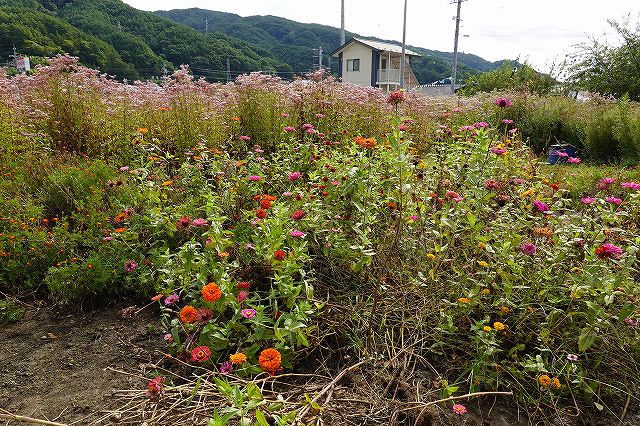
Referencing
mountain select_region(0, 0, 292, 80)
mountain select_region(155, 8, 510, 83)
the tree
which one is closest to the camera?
the tree

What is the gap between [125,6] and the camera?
36.7 metres

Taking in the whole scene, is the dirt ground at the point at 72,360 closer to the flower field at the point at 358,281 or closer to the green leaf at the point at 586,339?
the flower field at the point at 358,281

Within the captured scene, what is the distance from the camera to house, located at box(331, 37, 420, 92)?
121 ft

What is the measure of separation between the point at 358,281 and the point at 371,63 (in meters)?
37.9

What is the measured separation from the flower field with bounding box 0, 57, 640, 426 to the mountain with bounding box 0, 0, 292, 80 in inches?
984

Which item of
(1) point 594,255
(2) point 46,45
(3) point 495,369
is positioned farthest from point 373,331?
(2) point 46,45

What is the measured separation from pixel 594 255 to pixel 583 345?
0.40 metres

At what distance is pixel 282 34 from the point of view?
248ft

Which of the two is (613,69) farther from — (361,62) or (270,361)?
(361,62)

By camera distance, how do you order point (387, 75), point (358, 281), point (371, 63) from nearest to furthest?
point (358, 281), point (371, 63), point (387, 75)

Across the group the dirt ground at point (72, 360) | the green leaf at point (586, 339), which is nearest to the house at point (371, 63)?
the dirt ground at point (72, 360)

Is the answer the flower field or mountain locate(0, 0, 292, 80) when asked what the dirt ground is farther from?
mountain locate(0, 0, 292, 80)

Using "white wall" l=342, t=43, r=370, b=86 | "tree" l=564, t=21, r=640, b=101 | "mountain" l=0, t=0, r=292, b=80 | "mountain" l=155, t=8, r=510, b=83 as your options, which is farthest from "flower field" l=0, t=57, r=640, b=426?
"mountain" l=155, t=8, r=510, b=83

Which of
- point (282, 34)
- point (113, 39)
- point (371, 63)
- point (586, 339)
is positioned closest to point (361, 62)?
point (371, 63)
